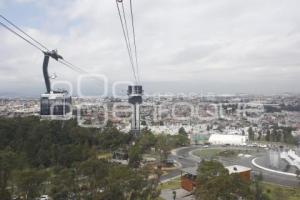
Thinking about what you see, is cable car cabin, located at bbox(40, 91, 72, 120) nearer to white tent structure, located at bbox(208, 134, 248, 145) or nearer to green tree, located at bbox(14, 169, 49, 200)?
white tent structure, located at bbox(208, 134, 248, 145)

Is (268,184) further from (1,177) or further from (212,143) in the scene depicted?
(212,143)

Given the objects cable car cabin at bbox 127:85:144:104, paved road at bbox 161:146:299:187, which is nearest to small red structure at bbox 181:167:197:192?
paved road at bbox 161:146:299:187

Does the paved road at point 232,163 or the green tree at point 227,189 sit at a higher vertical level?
the green tree at point 227,189

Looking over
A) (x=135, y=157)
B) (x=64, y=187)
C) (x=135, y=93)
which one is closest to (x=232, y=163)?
(x=135, y=157)

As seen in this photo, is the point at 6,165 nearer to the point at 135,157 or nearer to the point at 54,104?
the point at 135,157

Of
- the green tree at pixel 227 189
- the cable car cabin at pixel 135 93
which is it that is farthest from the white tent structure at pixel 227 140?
the green tree at pixel 227 189

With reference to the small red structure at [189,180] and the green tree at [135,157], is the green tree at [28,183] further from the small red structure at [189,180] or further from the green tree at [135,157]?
the green tree at [135,157]
